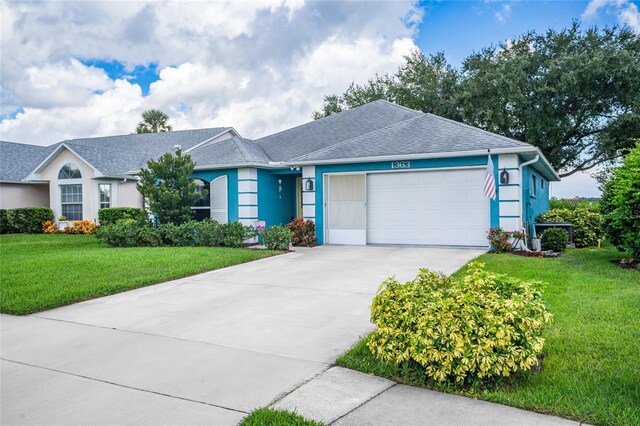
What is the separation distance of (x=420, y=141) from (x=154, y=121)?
98.9 ft

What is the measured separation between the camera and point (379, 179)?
14.1 metres

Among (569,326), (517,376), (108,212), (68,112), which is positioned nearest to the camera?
(517,376)

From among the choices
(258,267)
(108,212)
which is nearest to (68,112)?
(108,212)

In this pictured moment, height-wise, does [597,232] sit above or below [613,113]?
below

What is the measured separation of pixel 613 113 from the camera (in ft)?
77.6

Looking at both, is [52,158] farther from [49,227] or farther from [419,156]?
[419,156]

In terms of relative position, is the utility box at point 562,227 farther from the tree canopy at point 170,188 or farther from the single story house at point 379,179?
the tree canopy at point 170,188

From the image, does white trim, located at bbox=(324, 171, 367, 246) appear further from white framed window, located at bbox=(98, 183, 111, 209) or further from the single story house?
white framed window, located at bbox=(98, 183, 111, 209)

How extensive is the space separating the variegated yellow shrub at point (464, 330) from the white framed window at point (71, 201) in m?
20.9

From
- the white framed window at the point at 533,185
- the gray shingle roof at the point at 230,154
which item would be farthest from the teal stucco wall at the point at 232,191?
the white framed window at the point at 533,185

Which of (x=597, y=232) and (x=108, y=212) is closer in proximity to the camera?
(x=597, y=232)

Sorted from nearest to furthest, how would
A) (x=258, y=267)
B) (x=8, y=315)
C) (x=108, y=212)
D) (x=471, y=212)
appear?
(x=8, y=315) < (x=258, y=267) < (x=471, y=212) < (x=108, y=212)

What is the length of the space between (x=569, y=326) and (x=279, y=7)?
12325mm

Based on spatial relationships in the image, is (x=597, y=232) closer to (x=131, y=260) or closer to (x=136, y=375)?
(x=131, y=260)
